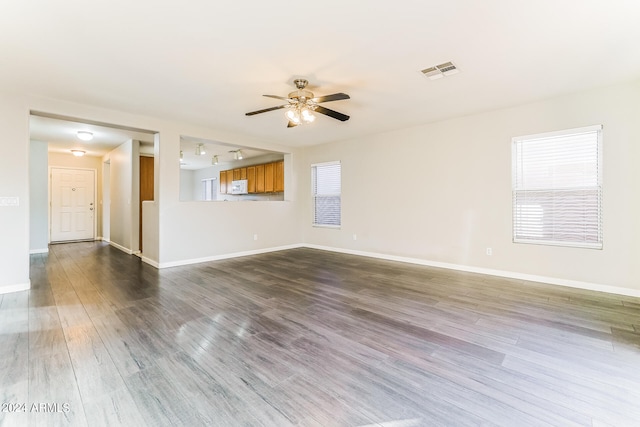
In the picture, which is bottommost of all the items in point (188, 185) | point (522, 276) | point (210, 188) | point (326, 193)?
point (522, 276)

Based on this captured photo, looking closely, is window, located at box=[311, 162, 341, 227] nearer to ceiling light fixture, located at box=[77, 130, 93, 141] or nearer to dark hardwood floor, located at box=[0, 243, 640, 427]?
dark hardwood floor, located at box=[0, 243, 640, 427]

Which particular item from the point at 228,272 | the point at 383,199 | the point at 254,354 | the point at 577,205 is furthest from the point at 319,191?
the point at 254,354

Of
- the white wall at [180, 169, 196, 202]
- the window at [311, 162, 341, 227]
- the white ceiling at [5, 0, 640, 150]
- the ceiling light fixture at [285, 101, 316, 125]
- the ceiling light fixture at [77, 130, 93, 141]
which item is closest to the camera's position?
the white ceiling at [5, 0, 640, 150]

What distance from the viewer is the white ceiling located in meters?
2.09

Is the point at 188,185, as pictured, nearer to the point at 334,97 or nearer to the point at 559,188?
the point at 334,97

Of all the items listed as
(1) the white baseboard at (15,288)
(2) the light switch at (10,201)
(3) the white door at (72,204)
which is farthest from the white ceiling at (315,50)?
(3) the white door at (72,204)

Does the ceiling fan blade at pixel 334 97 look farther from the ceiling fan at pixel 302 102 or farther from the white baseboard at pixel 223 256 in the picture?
the white baseboard at pixel 223 256

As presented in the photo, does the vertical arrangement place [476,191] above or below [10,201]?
above

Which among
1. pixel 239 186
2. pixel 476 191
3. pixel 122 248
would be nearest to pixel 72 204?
pixel 122 248

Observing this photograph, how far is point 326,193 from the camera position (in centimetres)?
678

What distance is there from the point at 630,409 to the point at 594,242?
9.14 feet

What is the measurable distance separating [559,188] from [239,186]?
7.45m

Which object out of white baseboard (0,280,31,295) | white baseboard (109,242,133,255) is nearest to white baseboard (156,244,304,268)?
white baseboard (0,280,31,295)

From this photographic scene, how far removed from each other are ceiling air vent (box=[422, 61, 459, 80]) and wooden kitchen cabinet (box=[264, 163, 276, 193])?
511 cm
